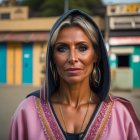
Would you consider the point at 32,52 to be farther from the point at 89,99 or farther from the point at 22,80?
the point at 89,99

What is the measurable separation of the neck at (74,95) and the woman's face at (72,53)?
0.24 ft

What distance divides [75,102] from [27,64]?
64.2 ft

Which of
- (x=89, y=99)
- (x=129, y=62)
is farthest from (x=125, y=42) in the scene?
(x=89, y=99)

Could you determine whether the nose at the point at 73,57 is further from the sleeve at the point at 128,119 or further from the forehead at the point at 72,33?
the sleeve at the point at 128,119

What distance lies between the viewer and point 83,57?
6.39 ft

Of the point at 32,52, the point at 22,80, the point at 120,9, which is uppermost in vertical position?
the point at 120,9

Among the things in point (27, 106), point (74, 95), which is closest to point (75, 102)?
point (74, 95)

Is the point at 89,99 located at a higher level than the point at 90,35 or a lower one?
lower

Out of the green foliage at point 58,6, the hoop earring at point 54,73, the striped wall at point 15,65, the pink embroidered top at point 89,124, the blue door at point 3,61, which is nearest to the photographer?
the pink embroidered top at point 89,124

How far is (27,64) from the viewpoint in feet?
70.5

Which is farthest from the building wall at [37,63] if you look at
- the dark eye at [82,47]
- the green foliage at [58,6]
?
the dark eye at [82,47]

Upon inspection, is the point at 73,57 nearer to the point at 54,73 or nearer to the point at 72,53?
the point at 72,53

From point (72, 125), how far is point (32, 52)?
63.8ft

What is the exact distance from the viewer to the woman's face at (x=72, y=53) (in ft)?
6.32
